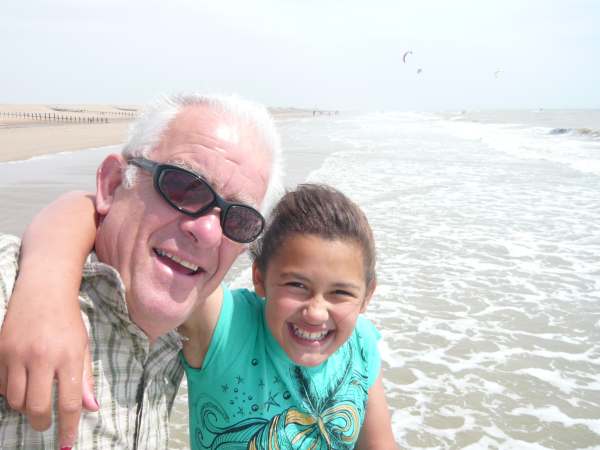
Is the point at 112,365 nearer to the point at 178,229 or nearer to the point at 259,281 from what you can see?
the point at 178,229

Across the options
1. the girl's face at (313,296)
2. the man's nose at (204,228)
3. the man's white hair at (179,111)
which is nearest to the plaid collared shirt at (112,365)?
the man's nose at (204,228)

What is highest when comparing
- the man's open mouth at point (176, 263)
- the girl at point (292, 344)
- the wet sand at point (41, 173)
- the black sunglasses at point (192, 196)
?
the black sunglasses at point (192, 196)

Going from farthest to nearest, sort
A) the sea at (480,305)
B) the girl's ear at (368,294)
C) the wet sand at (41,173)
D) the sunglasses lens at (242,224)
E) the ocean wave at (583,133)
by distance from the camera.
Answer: the ocean wave at (583,133) → the wet sand at (41,173) → the sea at (480,305) → the girl's ear at (368,294) → the sunglasses lens at (242,224)

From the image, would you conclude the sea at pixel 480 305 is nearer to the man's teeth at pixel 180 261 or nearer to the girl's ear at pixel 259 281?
the girl's ear at pixel 259 281

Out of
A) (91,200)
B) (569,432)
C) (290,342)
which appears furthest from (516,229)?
(91,200)

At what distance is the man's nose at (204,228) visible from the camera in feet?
5.80

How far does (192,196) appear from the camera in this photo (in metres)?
1.79

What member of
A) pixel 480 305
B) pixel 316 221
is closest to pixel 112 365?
pixel 316 221

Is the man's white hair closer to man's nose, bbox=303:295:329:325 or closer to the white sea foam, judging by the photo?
man's nose, bbox=303:295:329:325

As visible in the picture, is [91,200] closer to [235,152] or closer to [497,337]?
[235,152]

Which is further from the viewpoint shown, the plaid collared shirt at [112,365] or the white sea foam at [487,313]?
the white sea foam at [487,313]

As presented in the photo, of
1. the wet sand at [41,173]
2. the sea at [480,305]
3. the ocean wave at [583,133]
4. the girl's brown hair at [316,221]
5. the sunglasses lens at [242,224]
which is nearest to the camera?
the sunglasses lens at [242,224]

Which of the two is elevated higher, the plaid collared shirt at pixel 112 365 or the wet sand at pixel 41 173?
the plaid collared shirt at pixel 112 365

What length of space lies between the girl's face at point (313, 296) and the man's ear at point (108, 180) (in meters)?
0.77
